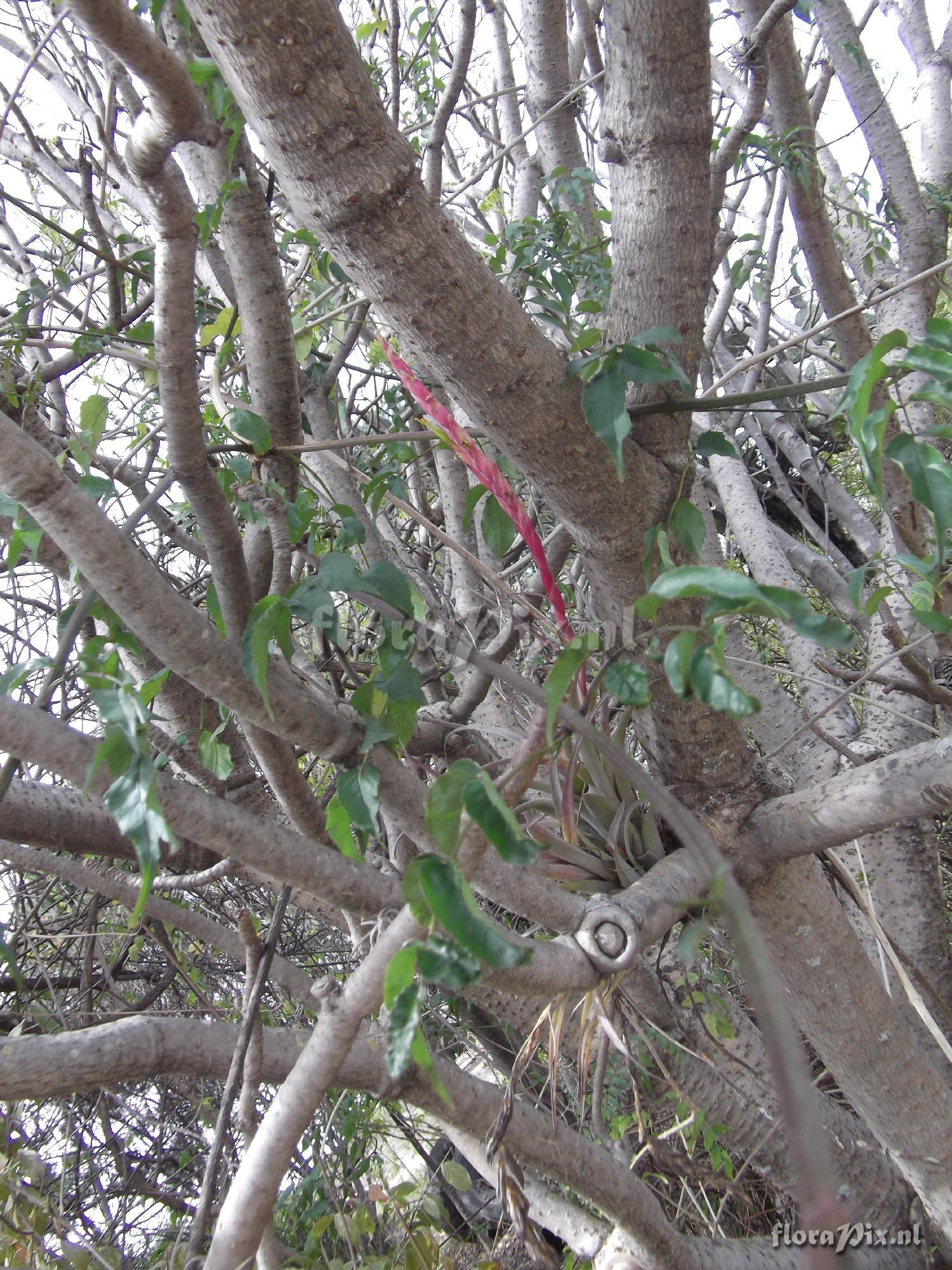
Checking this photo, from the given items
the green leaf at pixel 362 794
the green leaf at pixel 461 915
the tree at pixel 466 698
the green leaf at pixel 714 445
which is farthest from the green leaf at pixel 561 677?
the green leaf at pixel 714 445

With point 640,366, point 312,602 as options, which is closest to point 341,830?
point 312,602

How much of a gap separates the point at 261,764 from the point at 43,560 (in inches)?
12.6

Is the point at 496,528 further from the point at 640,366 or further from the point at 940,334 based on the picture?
the point at 940,334

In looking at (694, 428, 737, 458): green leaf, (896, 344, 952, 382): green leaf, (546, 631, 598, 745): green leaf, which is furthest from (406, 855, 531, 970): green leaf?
(694, 428, 737, 458): green leaf

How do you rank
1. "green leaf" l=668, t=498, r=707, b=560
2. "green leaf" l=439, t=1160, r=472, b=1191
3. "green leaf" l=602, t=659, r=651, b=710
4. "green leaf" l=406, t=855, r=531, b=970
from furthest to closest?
"green leaf" l=439, t=1160, r=472, b=1191
"green leaf" l=668, t=498, r=707, b=560
"green leaf" l=602, t=659, r=651, b=710
"green leaf" l=406, t=855, r=531, b=970

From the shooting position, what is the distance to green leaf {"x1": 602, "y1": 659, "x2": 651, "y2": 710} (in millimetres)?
626

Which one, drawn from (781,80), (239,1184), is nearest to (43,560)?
(239,1184)

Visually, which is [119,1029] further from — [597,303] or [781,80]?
[781,80]

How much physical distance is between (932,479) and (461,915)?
0.54 metres

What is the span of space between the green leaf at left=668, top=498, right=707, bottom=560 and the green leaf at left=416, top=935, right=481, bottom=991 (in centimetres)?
60

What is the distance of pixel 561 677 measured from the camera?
0.56m

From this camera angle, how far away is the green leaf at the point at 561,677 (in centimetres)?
54

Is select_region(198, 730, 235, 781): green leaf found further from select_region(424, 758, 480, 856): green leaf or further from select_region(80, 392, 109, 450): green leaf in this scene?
select_region(424, 758, 480, 856): green leaf

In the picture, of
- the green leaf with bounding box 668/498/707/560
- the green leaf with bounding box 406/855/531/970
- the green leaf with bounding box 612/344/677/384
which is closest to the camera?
the green leaf with bounding box 406/855/531/970
